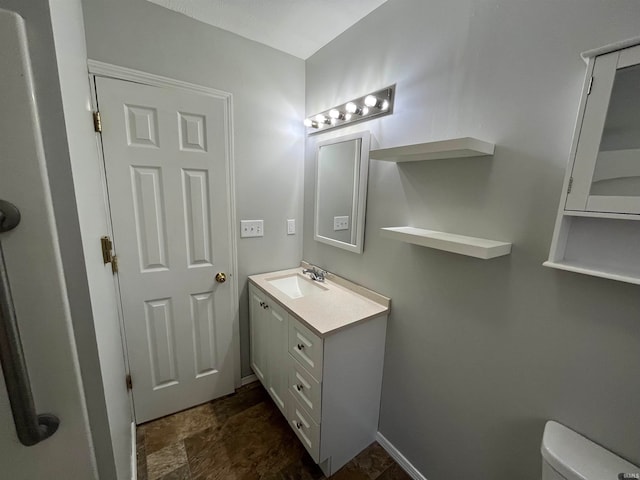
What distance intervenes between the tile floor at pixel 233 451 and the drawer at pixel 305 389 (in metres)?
0.39

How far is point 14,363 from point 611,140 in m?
1.58

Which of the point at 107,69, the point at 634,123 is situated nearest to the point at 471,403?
the point at 634,123

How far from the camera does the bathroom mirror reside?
5.27 ft

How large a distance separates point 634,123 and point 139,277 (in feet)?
7.22

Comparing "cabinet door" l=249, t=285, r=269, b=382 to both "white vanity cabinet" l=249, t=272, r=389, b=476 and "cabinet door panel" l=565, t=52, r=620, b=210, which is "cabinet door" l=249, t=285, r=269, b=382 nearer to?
"white vanity cabinet" l=249, t=272, r=389, b=476

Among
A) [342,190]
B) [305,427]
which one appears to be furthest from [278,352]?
[342,190]

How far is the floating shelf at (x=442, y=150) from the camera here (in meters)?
0.95

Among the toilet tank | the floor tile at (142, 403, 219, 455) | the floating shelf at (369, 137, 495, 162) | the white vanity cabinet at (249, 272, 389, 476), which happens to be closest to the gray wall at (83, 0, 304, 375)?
the floor tile at (142, 403, 219, 455)

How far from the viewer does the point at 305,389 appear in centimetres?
140

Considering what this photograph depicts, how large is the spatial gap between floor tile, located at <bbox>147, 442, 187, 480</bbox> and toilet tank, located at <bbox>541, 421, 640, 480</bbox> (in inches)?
68.1

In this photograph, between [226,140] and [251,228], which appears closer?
[226,140]

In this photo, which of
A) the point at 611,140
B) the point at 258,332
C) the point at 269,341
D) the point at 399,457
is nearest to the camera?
the point at 611,140

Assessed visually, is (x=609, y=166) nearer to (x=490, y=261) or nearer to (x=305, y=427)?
(x=490, y=261)

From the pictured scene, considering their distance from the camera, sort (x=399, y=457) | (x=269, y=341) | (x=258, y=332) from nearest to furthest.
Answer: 1. (x=399, y=457)
2. (x=269, y=341)
3. (x=258, y=332)
